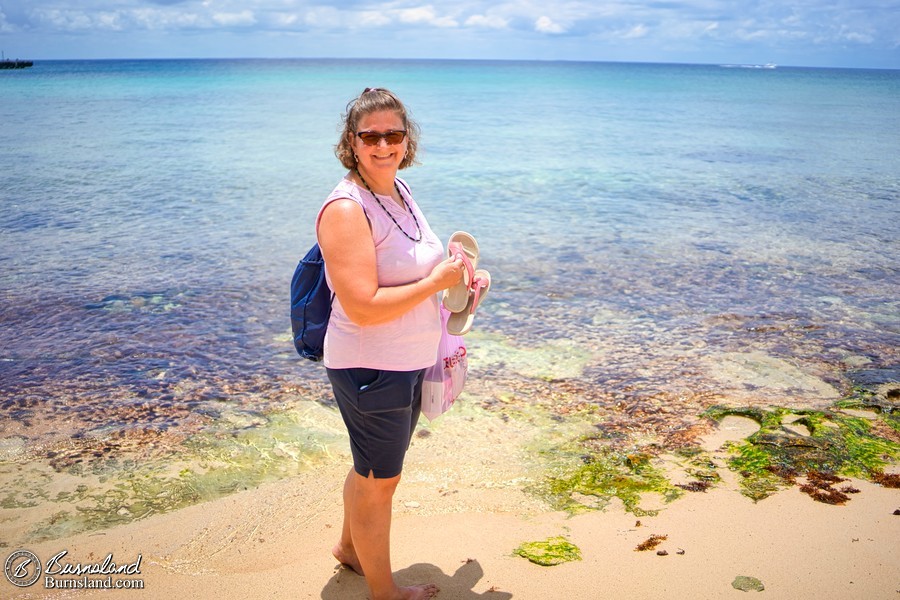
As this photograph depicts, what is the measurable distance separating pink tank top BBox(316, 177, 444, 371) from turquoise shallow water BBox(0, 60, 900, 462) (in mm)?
2733

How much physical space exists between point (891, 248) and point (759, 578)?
9.11 metres

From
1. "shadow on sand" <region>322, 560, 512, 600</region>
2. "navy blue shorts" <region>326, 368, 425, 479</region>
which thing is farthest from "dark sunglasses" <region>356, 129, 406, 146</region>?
"shadow on sand" <region>322, 560, 512, 600</region>

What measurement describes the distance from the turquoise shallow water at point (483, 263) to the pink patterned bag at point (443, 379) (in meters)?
2.70

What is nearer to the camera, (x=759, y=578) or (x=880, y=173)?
(x=759, y=578)

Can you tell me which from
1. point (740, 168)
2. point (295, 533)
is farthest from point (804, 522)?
point (740, 168)

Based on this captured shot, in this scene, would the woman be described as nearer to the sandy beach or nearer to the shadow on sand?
the shadow on sand

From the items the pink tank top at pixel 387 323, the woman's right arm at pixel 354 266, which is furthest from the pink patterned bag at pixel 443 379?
the woman's right arm at pixel 354 266

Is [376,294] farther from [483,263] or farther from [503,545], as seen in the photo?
[483,263]

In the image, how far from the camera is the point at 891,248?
1031cm

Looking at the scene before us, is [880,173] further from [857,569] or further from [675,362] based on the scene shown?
[857,569]

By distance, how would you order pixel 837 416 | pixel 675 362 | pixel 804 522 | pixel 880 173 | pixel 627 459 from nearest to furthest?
pixel 804 522 < pixel 627 459 < pixel 837 416 < pixel 675 362 < pixel 880 173

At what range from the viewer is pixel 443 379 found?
2.83 meters

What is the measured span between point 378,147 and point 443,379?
95 centimetres
